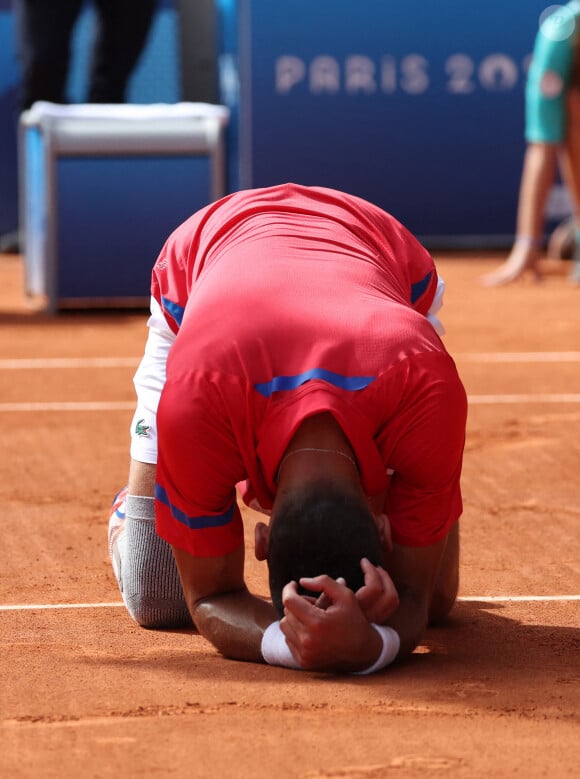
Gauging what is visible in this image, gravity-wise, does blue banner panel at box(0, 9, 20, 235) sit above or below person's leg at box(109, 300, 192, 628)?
below

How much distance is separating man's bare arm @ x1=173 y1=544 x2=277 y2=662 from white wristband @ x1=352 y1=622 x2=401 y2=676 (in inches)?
7.1

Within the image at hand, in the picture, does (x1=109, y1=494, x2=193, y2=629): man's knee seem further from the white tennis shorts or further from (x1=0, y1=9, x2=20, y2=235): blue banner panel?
(x1=0, y1=9, x2=20, y2=235): blue banner panel

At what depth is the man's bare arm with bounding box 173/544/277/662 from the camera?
2.54 m

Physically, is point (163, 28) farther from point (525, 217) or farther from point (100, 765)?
point (100, 765)

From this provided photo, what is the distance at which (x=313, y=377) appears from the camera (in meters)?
2.37

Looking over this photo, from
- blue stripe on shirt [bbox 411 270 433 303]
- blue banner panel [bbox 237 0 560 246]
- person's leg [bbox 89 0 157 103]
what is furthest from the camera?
blue banner panel [bbox 237 0 560 246]

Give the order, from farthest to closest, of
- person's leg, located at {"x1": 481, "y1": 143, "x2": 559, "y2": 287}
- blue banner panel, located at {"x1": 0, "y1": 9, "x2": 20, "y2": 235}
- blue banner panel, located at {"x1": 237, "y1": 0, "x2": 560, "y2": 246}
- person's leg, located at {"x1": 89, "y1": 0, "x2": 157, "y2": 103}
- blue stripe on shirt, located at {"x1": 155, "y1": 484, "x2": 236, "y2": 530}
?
blue banner panel, located at {"x1": 0, "y1": 9, "x2": 20, "y2": 235} < blue banner panel, located at {"x1": 237, "y1": 0, "x2": 560, "y2": 246} < person's leg, located at {"x1": 89, "y1": 0, "x2": 157, "y2": 103} < person's leg, located at {"x1": 481, "y1": 143, "x2": 559, "y2": 287} < blue stripe on shirt, located at {"x1": 155, "y1": 484, "x2": 236, "y2": 530}

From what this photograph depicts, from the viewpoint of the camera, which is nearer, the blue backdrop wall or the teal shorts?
the teal shorts

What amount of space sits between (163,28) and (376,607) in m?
8.02

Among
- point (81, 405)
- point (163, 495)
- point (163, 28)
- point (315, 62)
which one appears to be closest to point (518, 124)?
point (315, 62)

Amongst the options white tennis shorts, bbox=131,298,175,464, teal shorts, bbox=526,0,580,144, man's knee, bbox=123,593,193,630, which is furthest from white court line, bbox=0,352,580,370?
man's knee, bbox=123,593,193,630

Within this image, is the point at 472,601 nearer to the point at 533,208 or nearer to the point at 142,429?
the point at 142,429

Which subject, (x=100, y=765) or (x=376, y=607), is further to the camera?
(x=376, y=607)

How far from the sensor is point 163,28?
9.88m
